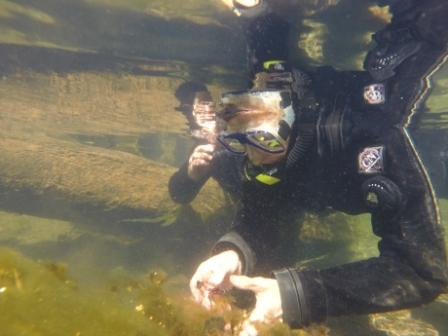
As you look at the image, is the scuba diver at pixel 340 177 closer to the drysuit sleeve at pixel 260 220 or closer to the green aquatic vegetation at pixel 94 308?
the drysuit sleeve at pixel 260 220

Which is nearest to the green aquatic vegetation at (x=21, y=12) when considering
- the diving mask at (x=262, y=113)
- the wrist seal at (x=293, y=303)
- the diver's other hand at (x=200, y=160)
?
the diver's other hand at (x=200, y=160)

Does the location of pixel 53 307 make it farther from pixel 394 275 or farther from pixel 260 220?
pixel 260 220

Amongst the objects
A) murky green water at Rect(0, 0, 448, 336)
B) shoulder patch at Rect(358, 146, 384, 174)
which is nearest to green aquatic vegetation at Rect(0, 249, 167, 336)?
murky green water at Rect(0, 0, 448, 336)

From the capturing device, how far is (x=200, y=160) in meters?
6.50

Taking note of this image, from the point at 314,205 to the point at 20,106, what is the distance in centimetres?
1996

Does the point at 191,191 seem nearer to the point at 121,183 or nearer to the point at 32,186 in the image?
the point at 121,183

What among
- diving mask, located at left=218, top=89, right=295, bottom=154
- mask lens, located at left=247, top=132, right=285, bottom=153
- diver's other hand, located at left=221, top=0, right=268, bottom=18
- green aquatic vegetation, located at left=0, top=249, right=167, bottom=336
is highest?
diver's other hand, located at left=221, top=0, right=268, bottom=18

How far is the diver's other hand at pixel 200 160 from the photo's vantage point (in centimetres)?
646

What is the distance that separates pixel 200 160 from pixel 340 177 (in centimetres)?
315

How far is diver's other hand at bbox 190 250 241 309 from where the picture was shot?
9.57ft

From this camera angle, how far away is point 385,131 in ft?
11.0

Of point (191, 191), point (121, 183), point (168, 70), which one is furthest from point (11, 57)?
point (191, 191)

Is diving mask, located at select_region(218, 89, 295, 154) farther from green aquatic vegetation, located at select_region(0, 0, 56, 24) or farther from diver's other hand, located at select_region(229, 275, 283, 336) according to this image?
green aquatic vegetation, located at select_region(0, 0, 56, 24)

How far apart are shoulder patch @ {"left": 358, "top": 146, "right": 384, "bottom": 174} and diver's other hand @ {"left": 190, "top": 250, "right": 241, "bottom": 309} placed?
1.55 meters
